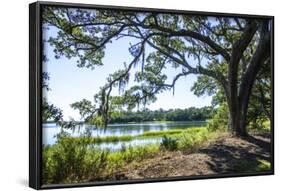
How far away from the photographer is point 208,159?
9.16 meters

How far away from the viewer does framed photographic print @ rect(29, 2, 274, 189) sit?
321 inches

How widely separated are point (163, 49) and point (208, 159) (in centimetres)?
158

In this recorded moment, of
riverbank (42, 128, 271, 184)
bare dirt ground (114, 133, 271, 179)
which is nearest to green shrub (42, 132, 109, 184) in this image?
riverbank (42, 128, 271, 184)

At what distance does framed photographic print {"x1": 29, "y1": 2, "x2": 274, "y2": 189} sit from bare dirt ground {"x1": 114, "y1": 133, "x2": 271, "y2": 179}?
0.5 inches

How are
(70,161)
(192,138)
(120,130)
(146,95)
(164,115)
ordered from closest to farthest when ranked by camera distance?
1. (70,161)
2. (120,130)
3. (146,95)
4. (164,115)
5. (192,138)

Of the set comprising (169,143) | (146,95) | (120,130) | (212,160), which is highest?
(146,95)

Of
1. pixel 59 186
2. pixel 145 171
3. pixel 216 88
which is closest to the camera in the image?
pixel 59 186

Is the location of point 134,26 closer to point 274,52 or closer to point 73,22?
point 73,22

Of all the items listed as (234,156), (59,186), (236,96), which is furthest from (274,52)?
(59,186)

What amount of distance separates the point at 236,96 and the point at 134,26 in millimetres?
1819

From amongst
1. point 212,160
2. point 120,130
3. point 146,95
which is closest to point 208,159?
point 212,160

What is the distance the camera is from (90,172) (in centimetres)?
838

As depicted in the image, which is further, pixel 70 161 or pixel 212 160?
pixel 212 160

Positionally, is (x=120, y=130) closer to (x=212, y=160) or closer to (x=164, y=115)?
(x=164, y=115)
